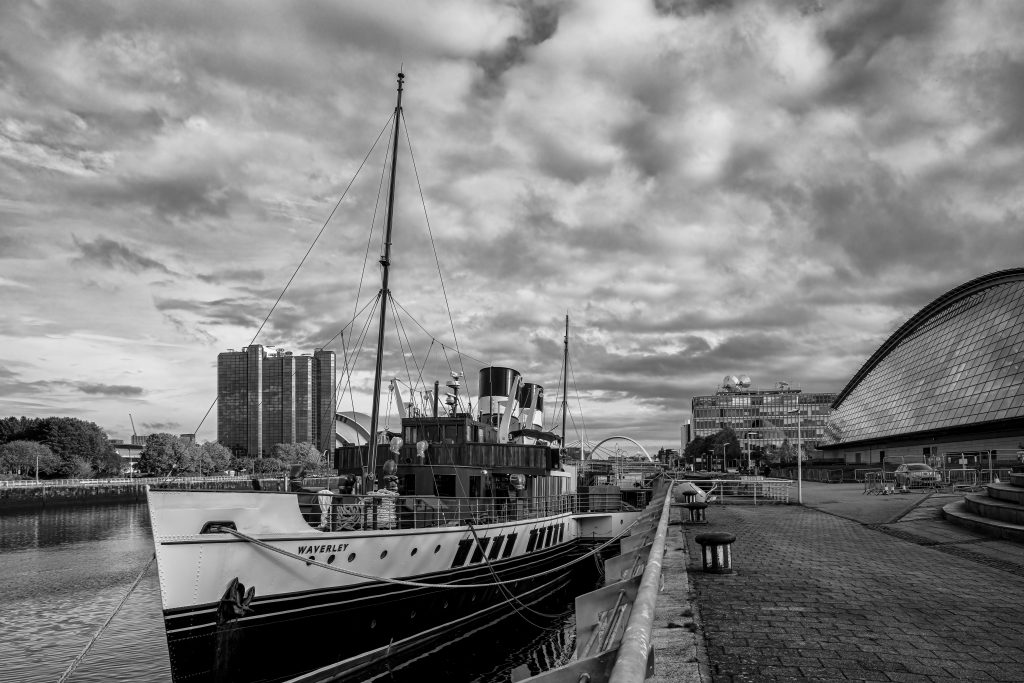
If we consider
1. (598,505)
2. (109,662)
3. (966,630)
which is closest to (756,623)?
(966,630)

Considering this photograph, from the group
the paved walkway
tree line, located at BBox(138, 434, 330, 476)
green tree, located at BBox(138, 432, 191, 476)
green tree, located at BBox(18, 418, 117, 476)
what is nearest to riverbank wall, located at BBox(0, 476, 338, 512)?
green tree, located at BBox(18, 418, 117, 476)

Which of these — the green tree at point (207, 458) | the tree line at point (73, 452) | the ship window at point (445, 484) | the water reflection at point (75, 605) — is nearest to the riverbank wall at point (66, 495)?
the tree line at point (73, 452)

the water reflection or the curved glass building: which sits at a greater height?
the curved glass building

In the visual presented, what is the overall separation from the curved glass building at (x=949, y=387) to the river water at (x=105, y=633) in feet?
168

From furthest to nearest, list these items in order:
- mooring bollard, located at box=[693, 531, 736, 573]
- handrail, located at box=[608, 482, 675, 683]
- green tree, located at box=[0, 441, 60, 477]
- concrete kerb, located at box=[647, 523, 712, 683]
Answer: green tree, located at box=[0, 441, 60, 477], mooring bollard, located at box=[693, 531, 736, 573], concrete kerb, located at box=[647, 523, 712, 683], handrail, located at box=[608, 482, 675, 683]

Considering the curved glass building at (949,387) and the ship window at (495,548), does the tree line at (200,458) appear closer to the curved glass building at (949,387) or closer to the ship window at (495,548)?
the curved glass building at (949,387)

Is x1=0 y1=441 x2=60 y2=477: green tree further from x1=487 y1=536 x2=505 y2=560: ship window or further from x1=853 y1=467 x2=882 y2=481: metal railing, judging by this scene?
x1=853 y1=467 x2=882 y2=481: metal railing

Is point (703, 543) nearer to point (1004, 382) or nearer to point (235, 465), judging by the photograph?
point (1004, 382)

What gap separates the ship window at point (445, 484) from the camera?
72.3 feet

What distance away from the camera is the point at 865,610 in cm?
1020

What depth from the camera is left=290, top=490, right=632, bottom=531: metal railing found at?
562 inches

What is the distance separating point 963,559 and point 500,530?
38.7 feet

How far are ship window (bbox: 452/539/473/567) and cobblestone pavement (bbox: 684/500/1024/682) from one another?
587 cm

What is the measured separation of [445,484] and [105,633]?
1346cm
